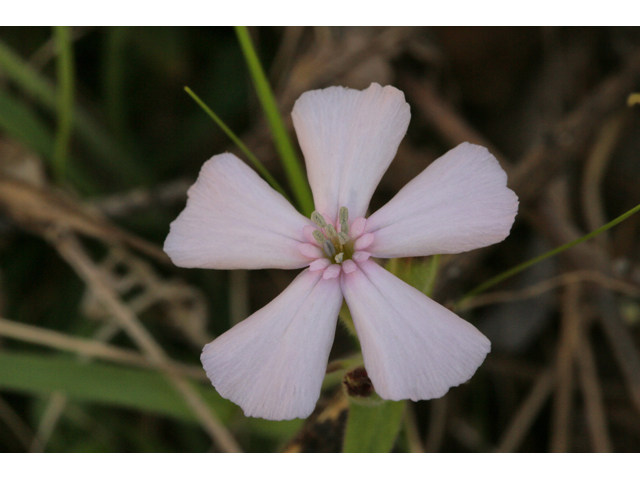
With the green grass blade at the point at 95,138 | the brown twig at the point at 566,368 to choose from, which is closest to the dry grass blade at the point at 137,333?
the green grass blade at the point at 95,138

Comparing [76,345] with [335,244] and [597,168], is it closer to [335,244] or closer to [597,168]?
[335,244]

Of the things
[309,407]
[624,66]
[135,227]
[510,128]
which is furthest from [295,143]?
[309,407]

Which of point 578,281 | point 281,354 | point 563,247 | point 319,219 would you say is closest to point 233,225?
point 319,219

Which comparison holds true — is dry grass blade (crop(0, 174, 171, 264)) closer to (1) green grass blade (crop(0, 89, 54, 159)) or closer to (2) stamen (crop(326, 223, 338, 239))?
(1) green grass blade (crop(0, 89, 54, 159))

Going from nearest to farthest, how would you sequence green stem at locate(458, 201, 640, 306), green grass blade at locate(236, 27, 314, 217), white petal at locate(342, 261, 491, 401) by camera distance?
white petal at locate(342, 261, 491, 401), green stem at locate(458, 201, 640, 306), green grass blade at locate(236, 27, 314, 217)

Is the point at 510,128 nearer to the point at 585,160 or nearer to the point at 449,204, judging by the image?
the point at 585,160

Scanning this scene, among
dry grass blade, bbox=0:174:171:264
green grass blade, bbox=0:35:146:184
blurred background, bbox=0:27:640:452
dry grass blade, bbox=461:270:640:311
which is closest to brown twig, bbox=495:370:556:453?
blurred background, bbox=0:27:640:452
